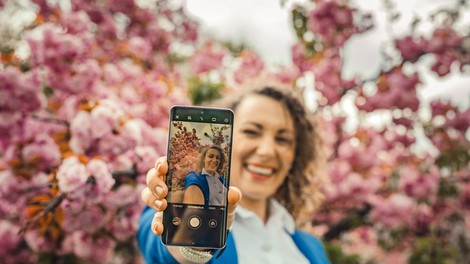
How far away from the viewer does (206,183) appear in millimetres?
1148

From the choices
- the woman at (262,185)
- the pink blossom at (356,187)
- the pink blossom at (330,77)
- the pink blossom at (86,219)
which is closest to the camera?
the woman at (262,185)

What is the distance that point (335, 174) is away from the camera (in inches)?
155

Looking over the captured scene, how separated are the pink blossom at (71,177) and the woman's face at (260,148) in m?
0.56

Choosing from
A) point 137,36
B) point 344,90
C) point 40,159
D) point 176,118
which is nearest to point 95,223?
point 40,159

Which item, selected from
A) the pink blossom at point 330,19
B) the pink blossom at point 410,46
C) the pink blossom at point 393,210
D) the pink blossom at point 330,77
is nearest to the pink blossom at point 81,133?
the pink blossom at point 330,19

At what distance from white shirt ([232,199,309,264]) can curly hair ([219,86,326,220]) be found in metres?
0.40

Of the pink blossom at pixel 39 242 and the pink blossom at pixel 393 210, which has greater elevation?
the pink blossom at pixel 393 210

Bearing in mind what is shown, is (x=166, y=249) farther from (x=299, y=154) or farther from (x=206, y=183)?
(x=299, y=154)

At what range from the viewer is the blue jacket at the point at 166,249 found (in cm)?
140

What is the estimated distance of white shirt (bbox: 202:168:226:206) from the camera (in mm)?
1146

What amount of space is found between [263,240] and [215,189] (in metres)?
0.66

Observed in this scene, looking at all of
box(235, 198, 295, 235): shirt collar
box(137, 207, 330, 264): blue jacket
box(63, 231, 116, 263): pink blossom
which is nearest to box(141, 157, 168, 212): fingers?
box(137, 207, 330, 264): blue jacket

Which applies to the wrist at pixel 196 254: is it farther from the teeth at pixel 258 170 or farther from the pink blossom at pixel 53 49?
the pink blossom at pixel 53 49

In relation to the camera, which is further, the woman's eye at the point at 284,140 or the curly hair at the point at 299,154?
the curly hair at the point at 299,154
